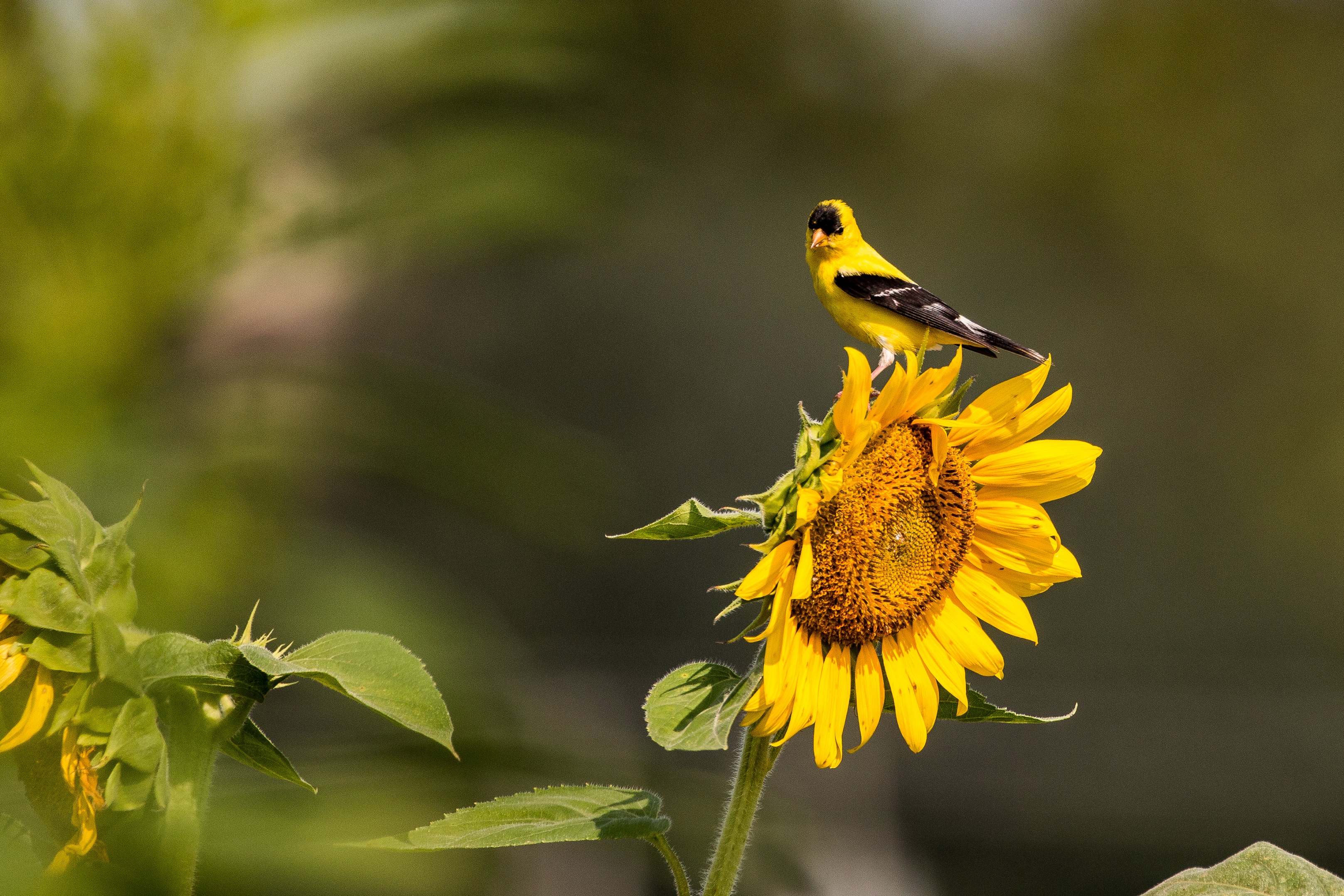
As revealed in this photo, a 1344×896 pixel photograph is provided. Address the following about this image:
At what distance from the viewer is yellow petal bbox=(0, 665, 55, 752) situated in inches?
11.3

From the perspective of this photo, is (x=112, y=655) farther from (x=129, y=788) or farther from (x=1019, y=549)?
(x=1019, y=549)

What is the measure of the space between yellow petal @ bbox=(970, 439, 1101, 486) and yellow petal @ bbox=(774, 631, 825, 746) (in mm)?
97

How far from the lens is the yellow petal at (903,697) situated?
0.37 meters

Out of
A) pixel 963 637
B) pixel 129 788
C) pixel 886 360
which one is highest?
pixel 886 360

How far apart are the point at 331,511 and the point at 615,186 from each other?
820mm

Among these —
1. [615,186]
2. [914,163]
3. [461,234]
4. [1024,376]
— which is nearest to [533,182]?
[461,234]

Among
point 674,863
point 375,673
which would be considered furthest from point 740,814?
point 375,673

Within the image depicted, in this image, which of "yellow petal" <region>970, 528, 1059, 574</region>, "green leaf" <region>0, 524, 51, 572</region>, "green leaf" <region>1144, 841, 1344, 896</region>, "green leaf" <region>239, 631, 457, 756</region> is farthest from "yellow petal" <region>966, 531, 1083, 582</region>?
"green leaf" <region>0, 524, 51, 572</region>

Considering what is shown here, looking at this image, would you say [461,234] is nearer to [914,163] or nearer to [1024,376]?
[1024,376]

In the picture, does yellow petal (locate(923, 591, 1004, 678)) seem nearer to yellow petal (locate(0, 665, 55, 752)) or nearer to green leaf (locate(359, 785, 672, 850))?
green leaf (locate(359, 785, 672, 850))

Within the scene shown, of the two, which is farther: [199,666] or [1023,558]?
[1023,558]

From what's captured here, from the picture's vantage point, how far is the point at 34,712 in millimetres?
293

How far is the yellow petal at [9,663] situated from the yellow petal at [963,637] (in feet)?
1.02

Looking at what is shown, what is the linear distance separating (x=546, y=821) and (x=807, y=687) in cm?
11
